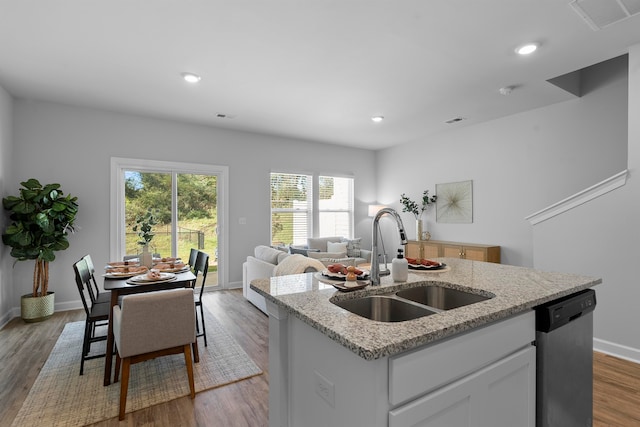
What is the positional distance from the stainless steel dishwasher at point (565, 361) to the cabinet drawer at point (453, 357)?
125 millimetres

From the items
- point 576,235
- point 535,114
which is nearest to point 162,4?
point 576,235

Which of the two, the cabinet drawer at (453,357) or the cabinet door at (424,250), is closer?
the cabinet drawer at (453,357)

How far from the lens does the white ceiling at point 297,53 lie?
2.27 m

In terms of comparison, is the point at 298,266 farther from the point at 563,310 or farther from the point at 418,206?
the point at 418,206

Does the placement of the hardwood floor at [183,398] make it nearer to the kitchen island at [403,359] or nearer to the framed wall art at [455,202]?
the kitchen island at [403,359]

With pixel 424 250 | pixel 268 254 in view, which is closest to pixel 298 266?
pixel 268 254

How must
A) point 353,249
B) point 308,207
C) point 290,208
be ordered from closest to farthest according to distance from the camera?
point 353,249 → point 290,208 → point 308,207

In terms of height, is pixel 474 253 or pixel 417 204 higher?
pixel 417 204

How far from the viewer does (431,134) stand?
19.1 ft

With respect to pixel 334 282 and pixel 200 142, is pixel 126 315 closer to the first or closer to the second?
pixel 334 282

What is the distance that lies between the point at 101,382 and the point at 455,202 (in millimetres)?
5293

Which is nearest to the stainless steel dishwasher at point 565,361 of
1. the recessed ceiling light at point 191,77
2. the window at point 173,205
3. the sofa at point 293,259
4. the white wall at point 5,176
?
the sofa at point 293,259

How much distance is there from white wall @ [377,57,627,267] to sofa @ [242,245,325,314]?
321 cm

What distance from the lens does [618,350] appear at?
280 cm
